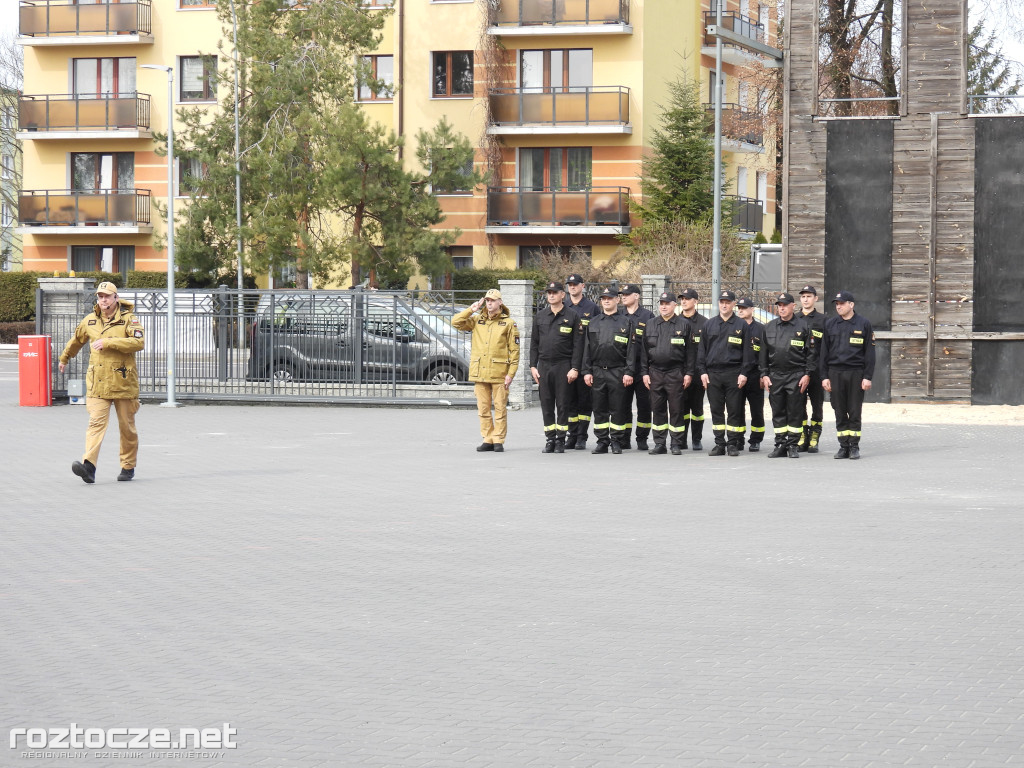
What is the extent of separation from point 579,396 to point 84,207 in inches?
1406

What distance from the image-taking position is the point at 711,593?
28.0 feet

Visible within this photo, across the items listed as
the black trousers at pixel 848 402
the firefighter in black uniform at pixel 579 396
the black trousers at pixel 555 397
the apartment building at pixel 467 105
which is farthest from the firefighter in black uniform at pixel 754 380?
the apartment building at pixel 467 105

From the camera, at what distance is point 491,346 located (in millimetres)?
16906

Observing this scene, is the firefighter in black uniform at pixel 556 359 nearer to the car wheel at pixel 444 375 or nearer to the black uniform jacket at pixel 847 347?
the black uniform jacket at pixel 847 347

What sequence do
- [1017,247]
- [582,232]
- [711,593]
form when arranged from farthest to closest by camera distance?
[582,232], [1017,247], [711,593]

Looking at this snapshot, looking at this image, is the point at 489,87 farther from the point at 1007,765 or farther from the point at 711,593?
the point at 1007,765

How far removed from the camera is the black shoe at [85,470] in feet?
44.8

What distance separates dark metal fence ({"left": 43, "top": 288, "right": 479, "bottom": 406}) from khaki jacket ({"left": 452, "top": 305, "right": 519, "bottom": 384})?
21.5 ft

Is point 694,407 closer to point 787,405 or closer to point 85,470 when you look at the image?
point 787,405

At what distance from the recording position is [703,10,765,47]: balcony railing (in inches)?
1874

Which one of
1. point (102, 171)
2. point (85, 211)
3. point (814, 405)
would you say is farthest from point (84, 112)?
point (814, 405)

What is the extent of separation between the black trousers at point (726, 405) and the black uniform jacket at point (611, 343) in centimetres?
97

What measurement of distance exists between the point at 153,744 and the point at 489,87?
4137 cm

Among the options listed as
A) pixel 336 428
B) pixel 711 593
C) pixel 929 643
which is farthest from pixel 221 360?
pixel 929 643
